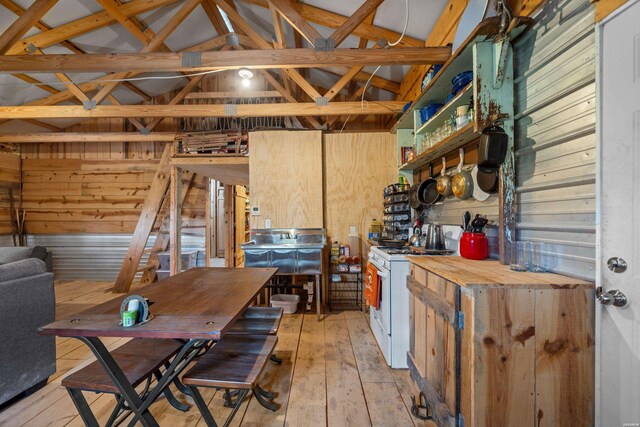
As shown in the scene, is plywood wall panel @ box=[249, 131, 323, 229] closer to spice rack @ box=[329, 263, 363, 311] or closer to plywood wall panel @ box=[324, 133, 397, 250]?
plywood wall panel @ box=[324, 133, 397, 250]

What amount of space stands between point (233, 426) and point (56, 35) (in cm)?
474

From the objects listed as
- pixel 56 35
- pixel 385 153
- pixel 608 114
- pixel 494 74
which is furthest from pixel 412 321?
pixel 56 35

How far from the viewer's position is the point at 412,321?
189 cm

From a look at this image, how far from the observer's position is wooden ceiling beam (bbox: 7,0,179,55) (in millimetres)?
3289

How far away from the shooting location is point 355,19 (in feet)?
8.58

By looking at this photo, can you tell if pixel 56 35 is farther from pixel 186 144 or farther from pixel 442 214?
→ pixel 442 214

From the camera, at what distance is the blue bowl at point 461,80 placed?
1847mm

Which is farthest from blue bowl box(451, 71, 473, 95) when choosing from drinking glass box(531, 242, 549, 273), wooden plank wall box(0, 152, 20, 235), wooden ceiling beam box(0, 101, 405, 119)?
wooden plank wall box(0, 152, 20, 235)

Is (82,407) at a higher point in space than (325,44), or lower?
lower

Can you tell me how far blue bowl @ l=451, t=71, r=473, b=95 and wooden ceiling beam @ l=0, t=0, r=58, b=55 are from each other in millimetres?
3968

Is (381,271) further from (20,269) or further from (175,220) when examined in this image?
(175,220)

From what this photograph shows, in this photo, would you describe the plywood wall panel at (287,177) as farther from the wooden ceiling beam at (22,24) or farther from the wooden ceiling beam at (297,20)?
the wooden ceiling beam at (22,24)

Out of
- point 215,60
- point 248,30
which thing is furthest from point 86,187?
point 215,60

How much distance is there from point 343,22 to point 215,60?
1554 mm
